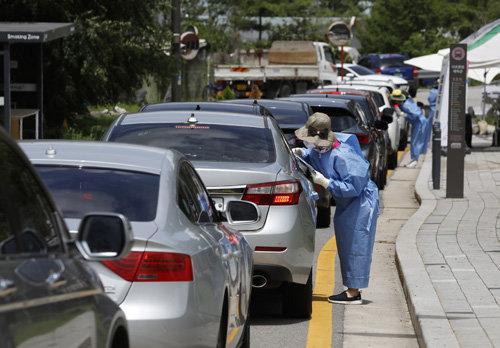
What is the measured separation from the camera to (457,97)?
17.3 meters

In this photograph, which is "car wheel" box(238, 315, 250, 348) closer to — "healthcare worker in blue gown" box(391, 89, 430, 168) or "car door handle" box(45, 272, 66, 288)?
"car door handle" box(45, 272, 66, 288)

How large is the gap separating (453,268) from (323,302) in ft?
4.85

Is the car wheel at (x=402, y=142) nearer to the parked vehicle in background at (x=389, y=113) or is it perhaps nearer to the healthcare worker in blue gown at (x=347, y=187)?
the parked vehicle in background at (x=389, y=113)

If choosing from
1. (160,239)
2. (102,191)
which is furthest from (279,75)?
(160,239)

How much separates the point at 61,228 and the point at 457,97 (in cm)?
1431

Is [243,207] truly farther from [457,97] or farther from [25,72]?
[25,72]

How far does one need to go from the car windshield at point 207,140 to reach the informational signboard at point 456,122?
8.87 m

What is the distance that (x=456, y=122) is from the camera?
17219mm

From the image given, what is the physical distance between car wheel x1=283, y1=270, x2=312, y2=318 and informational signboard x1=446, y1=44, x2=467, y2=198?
905 centimetres

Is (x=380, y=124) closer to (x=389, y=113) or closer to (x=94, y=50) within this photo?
(x=389, y=113)

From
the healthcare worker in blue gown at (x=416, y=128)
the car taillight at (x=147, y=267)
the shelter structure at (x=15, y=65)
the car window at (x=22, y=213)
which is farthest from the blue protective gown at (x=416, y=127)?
the car window at (x=22, y=213)

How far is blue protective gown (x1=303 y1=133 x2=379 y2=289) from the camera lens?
864 cm

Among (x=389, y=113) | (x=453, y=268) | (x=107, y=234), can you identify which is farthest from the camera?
(x=389, y=113)

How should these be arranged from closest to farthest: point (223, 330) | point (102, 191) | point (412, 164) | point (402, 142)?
point (102, 191)
point (223, 330)
point (412, 164)
point (402, 142)
